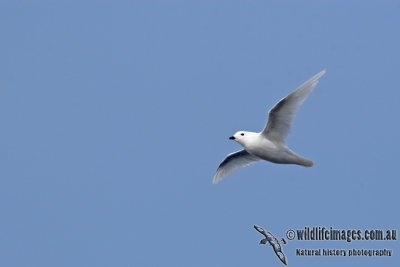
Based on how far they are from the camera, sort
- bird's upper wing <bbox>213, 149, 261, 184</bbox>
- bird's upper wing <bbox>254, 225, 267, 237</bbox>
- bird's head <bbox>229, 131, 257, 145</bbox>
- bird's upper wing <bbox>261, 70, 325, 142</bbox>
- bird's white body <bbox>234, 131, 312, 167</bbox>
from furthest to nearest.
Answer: bird's upper wing <bbox>213, 149, 261, 184</bbox> < bird's upper wing <bbox>254, 225, 267, 237</bbox> < bird's head <bbox>229, 131, 257, 145</bbox> < bird's white body <bbox>234, 131, 312, 167</bbox> < bird's upper wing <bbox>261, 70, 325, 142</bbox>

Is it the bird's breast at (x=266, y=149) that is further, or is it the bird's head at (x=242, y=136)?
the bird's head at (x=242, y=136)

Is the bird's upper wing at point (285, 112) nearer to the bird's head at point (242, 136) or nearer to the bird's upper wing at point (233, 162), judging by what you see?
the bird's head at point (242, 136)

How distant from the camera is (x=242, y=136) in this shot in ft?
78.8

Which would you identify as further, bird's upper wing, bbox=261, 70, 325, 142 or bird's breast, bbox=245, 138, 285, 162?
bird's breast, bbox=245, 138, 285, 162

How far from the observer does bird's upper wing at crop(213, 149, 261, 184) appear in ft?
86.7

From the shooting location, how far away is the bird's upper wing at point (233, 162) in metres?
26.4

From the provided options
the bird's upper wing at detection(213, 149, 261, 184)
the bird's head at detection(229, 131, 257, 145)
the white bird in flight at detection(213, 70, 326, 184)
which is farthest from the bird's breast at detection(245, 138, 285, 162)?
the bird's upper wing at detection(213, 149, 261, 184)

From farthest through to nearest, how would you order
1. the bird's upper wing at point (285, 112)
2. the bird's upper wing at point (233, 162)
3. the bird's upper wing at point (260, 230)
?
the bird's upper wing at point (233, 162) → the bird's upper wing at point (260, 230) → the bird's upper wing at point (285, 112)

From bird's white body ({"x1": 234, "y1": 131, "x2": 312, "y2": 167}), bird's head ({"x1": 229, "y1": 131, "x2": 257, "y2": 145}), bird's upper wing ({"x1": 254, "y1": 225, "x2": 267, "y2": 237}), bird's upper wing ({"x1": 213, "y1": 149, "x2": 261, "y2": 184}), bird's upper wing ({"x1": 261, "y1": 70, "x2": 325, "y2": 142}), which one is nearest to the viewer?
bird's upper wing ({"x1": 261, "y1": 70, "x2": 325, "y2": 142})

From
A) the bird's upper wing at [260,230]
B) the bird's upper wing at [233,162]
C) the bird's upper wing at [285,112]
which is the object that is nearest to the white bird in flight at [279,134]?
the bird's upper wing at [285,112]

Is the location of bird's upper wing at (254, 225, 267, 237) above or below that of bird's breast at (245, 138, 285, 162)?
below

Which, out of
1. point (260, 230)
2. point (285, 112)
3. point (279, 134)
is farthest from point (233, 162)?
point (285, 112)

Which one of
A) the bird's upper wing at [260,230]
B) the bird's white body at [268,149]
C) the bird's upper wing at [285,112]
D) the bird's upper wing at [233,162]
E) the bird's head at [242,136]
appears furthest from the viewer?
the bird's upper wing at [233,162]

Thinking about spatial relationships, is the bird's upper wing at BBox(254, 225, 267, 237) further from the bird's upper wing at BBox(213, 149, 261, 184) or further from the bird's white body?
the bird's upper wing at BBox(213, 149, 261, 184)
